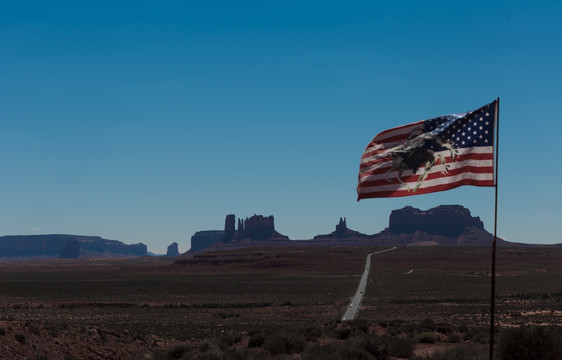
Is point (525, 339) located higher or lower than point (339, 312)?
higher

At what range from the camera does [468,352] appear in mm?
18875

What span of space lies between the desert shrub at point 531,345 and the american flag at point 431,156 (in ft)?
21.5

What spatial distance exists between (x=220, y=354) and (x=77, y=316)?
25226 mm

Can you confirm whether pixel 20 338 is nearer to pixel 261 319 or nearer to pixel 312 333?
pixel 312 333

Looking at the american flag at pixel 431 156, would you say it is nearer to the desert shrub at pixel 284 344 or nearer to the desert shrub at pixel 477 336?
the desert shrub at pixel 284 344

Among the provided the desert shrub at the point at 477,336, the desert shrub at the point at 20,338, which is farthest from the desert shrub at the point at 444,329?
the desert shrub at the point at 20,338

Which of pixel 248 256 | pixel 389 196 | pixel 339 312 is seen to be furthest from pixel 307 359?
pixel 248 256

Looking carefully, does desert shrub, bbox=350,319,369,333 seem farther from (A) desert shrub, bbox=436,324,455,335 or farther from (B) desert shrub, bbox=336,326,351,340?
(A) desert shrub, bbox=436,324,455,335

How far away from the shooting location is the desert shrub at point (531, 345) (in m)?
15.9

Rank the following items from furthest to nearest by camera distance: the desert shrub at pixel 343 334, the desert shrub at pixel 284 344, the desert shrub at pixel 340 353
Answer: the desert shrub at pixel 343 334 → the desert shrub at pixel 284 344 → the desert shrub at pixel 340 353

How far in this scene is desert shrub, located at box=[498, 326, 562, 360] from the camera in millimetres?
15945

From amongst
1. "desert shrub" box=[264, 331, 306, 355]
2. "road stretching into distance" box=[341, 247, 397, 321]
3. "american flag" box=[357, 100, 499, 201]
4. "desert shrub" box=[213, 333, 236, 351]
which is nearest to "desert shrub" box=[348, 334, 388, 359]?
"desert shrub" box=[264, 331, 306, 355]

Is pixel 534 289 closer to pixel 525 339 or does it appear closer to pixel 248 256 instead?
pixel 525 339

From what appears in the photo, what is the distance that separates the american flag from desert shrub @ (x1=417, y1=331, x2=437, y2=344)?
46.3ft
